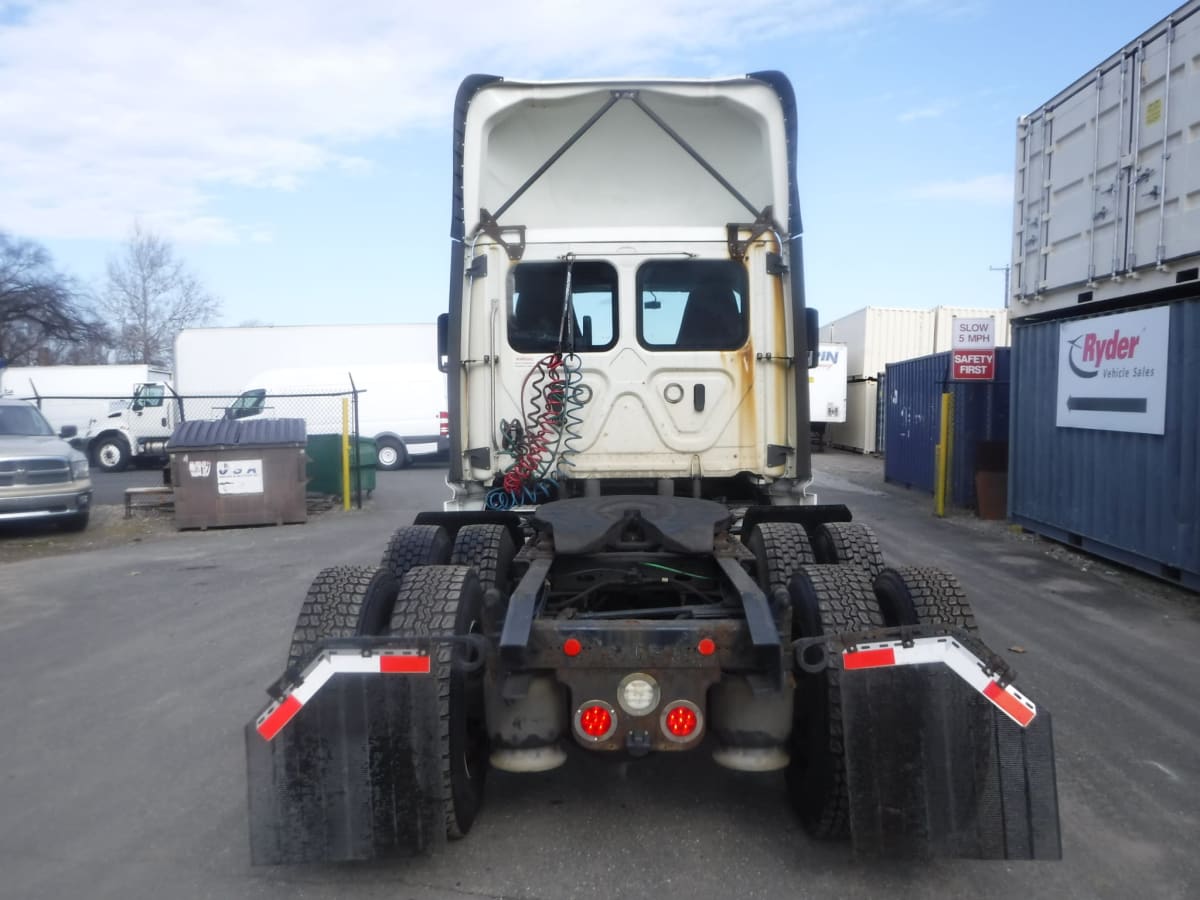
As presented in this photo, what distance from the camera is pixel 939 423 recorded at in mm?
15672

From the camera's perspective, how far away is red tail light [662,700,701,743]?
334 cm

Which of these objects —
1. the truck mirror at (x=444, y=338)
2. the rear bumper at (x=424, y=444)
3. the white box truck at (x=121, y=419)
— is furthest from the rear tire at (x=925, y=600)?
the white box truck at (x=121, y=419)

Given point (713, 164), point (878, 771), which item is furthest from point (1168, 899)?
point (713, 164)

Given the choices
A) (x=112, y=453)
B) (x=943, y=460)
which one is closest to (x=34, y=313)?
(x=112, y=453)

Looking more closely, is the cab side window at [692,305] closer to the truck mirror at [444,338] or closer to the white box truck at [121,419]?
the truck mirror at [444,338]

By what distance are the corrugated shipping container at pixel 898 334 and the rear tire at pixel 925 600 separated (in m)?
23.2

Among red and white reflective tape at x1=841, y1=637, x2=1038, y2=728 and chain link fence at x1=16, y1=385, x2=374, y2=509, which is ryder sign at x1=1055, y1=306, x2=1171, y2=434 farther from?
chain link fence at x1=16, y1=385, x2=374, y2=509

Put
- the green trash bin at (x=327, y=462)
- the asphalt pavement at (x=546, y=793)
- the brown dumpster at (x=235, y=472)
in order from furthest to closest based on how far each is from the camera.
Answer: the green trash bin at (x=327, y=462)
the brown dumpster at (x=235, y=472)
the asphalt pavement at (x=546, y=793)

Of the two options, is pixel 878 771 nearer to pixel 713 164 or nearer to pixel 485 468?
pixel 485 468

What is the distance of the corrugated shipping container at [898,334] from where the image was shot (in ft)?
86.4

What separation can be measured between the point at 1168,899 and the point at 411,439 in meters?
20.5

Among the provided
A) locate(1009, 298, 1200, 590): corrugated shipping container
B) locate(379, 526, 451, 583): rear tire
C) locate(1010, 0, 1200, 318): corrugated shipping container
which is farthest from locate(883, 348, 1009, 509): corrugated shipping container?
A: locate(379, 526, 451, 583): rear tire

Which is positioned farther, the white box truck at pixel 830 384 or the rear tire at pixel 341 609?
the white box truck at pixel 830 384

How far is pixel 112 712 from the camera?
5.41m
